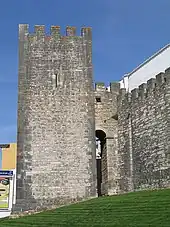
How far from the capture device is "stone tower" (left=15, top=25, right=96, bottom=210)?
60.2 feet

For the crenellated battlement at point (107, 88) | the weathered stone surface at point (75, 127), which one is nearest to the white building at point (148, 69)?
the crenellated battlement at point (107, 88)

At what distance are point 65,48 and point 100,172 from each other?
632cm

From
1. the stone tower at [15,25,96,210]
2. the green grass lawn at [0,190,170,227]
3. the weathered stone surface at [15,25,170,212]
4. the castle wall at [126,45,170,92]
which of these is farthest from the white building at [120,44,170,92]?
the green grass lawn at [0,190,170,227]

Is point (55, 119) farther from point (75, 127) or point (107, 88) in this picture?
point (107, 88)

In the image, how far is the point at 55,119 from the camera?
62.7 feet

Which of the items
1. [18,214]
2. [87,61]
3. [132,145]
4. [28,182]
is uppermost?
[87,61]

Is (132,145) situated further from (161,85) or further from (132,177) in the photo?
(161,85)

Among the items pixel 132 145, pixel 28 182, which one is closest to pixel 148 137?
pixel 132 145

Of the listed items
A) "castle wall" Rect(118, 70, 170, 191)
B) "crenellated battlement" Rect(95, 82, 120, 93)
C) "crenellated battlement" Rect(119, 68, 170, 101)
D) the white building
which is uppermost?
the white building

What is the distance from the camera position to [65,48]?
20062 millimetres

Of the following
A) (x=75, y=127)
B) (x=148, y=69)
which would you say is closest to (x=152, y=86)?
(x=75, y=127)

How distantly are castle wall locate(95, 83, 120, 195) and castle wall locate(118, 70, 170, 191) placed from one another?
0.36 m

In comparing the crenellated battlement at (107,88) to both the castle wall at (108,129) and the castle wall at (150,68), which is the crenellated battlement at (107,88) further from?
the castle wall at (150,68)

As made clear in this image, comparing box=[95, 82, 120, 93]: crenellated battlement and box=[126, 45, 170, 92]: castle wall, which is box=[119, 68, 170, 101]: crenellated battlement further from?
box=[126, 45, 170, 92]: castle wall
